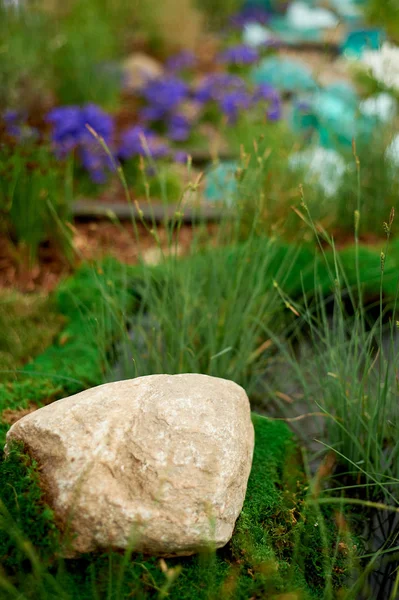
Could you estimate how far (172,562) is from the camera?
5.23 ft

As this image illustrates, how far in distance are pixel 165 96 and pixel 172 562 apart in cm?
470

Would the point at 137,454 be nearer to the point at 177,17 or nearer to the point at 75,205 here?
the point at 75,205

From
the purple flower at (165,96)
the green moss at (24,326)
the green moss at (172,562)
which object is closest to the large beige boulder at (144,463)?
the green moss at (172,562)

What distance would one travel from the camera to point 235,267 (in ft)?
8.01

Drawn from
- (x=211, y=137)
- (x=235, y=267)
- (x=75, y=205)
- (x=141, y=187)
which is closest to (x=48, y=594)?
(x=235, y=267)

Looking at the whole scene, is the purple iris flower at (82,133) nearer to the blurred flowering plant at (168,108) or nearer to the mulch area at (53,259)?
the mulch area at (53,259)

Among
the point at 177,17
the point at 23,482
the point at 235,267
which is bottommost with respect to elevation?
the point at 23,482

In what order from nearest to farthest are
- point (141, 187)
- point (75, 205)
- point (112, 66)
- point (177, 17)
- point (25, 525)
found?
point (25, 525), point (75, 205), point (141, 187), point (112, 66), point (177, 17)

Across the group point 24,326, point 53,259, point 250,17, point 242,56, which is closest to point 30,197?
point 53,259

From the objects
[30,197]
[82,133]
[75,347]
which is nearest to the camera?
[75,347]

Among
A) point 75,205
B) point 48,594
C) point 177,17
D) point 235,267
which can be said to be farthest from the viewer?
point 177,17

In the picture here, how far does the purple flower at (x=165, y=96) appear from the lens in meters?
5.60

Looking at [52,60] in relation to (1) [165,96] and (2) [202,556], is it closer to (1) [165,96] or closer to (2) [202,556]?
(1) [165,96]

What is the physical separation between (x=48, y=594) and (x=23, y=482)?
278mm
